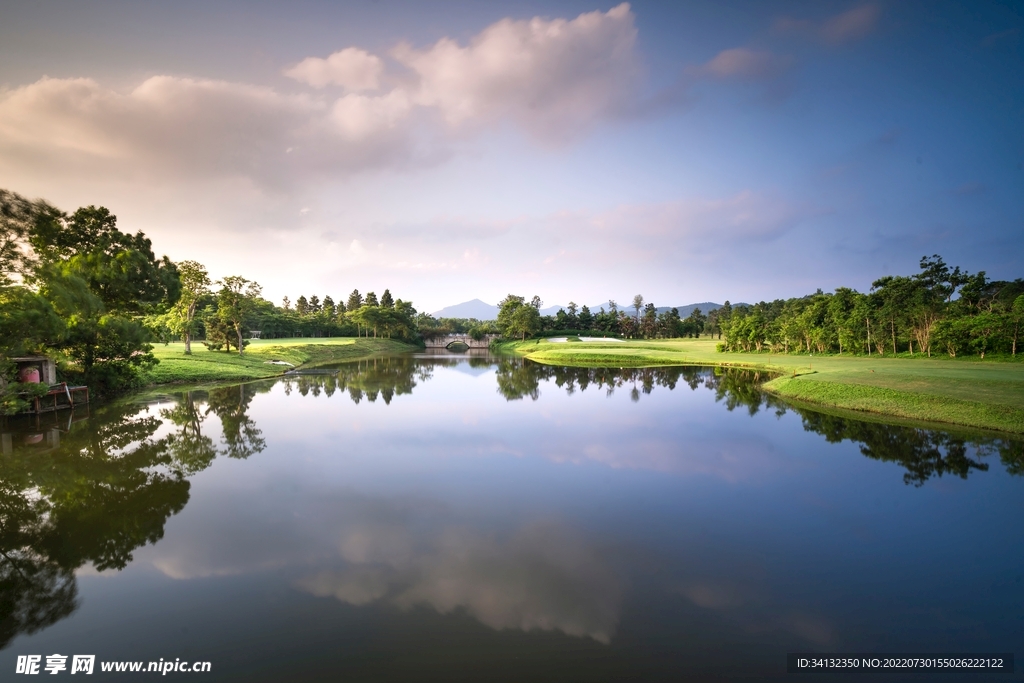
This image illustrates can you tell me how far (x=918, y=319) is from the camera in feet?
134

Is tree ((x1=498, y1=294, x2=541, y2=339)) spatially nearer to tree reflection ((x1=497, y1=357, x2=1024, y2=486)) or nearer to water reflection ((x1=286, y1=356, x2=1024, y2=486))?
water reflection ((x1=286, y1=356, x2=1024, y2=486))

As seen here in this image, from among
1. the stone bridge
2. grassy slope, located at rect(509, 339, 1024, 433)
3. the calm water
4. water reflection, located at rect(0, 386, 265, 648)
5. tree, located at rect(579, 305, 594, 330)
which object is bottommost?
the calm water

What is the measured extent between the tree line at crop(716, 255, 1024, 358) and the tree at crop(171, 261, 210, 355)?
6247 cm

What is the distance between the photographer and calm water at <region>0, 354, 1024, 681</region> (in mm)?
5246

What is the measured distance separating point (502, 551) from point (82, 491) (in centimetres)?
1009

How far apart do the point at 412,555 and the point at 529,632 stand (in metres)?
2.63

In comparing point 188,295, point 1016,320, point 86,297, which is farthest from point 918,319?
point 188,295

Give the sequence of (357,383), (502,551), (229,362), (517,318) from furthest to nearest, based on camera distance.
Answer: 1. (517,318)
2. (229,362)
3. (357,383)
4. (502,551)

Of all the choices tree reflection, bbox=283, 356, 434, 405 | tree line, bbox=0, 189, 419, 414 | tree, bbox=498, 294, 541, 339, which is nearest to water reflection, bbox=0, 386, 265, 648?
tree line, bbox=0, 189, 419, 414

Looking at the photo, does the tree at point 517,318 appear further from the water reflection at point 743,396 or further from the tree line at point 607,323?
the water reflection at point 743,396

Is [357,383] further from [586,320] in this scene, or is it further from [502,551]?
[586,320]

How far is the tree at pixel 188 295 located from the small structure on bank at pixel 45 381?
16541 mm

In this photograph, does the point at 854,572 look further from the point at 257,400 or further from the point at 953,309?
the point at 953,309

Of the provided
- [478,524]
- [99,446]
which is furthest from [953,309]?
[99,446]
